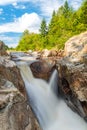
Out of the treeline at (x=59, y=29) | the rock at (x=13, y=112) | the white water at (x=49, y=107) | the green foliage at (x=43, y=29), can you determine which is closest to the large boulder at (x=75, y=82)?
the white water at (x=49, y=107)

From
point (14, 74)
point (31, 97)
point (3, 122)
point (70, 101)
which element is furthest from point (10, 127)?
point (70, 101)

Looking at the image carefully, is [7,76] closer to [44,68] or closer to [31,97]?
[31,97]

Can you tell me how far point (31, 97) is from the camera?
16.6 m

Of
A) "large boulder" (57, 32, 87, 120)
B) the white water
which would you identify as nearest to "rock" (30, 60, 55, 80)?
the white water

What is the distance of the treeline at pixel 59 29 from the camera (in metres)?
51.2

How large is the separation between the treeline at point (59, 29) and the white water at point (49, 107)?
3076 cm

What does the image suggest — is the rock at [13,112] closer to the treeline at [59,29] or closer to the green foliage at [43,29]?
the treeline at [59,29]

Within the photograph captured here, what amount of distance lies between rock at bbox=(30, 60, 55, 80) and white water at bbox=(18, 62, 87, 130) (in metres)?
0.42

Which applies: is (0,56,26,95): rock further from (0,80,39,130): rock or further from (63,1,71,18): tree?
(63,1,71,18): tree

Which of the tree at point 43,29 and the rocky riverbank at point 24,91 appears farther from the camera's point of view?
the tree at point 43,29

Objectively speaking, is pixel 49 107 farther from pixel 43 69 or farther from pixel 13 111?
pixel 13 111

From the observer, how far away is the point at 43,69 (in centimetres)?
2056

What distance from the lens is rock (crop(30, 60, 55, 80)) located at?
20.1 meters

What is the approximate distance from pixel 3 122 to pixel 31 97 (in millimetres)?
7890
